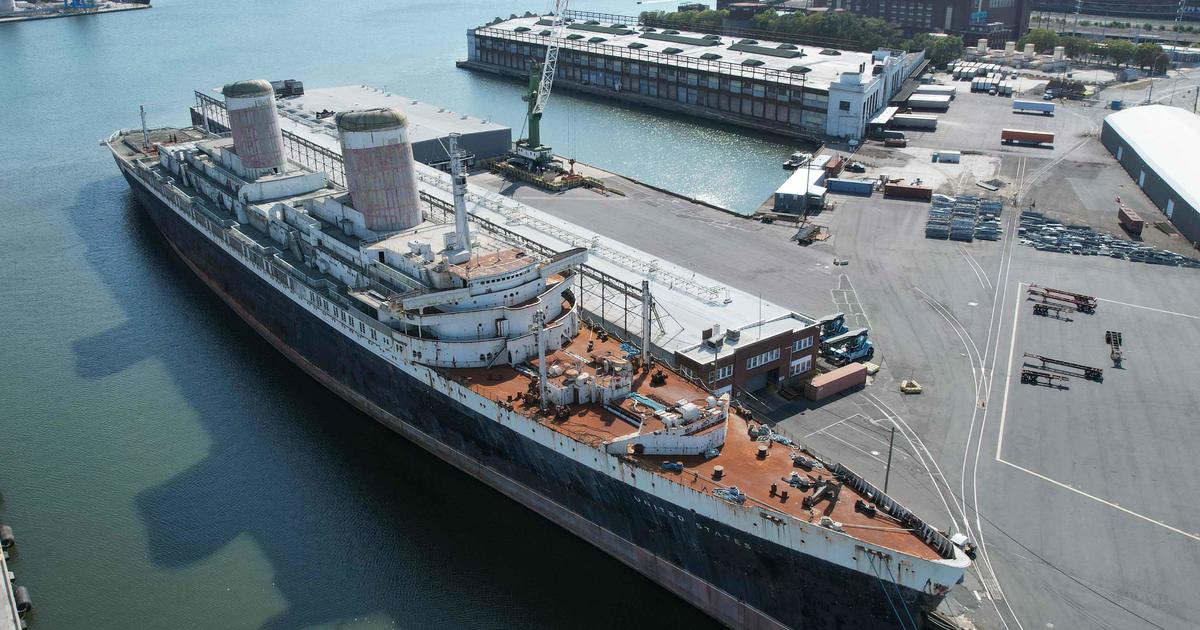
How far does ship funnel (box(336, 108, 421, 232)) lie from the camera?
4859cm

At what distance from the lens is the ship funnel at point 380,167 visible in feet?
159

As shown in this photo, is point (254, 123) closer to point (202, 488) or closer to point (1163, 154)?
point (202, 488)

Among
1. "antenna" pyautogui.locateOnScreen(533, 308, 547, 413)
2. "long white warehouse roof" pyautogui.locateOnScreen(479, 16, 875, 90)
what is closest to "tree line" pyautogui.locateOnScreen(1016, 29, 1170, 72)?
"long white warehouse roof" pyautogui.locateOnScreen(479, 16, 875, 90)

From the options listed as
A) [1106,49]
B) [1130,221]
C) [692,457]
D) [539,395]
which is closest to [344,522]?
[539,395]

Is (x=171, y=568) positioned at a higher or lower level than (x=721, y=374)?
lower

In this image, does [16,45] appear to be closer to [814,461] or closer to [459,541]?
[459,541]

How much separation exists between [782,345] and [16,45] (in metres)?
179

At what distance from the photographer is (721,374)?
45.0m

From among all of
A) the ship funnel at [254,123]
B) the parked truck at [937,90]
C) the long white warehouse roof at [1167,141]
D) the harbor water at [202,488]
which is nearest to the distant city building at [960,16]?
the parked truck at [937,90]

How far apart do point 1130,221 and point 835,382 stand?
41180 millimetres

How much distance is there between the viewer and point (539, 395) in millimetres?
38781

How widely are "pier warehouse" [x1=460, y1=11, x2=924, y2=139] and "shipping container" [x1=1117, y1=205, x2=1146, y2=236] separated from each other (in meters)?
34.0

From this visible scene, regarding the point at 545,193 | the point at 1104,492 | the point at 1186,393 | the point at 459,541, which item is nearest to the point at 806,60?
the point at 545,193

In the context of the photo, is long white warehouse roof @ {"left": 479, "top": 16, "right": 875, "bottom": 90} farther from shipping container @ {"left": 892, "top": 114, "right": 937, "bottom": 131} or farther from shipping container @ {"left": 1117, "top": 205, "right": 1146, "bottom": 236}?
shipping container @ {"left": 1117, "top": 205, "right": 1146, "bottom": 236}
